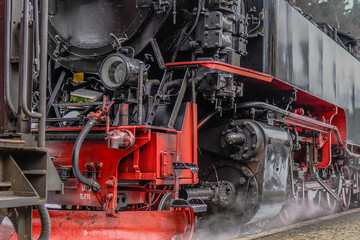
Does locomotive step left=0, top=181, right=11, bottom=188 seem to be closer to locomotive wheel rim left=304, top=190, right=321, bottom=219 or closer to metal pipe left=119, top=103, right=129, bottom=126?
metal pipe left=119, top=103, right=129, bottom=126

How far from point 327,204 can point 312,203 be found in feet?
3.00

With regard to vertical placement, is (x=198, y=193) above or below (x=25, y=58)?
below

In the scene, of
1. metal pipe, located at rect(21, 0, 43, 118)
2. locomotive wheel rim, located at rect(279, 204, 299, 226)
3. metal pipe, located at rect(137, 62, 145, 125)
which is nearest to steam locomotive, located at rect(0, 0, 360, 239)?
metal pipe, located at rect(137, 62, 145, 125)

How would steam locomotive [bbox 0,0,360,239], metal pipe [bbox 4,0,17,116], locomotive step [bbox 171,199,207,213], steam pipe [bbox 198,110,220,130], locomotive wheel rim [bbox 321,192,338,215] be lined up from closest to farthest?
metal pipe [bbox 4,0,17,116], locomotive step [bbox 171,199,207,213], steam locomotive [bbox 0,0,360,239], steam pipe [bbox 198,110,220,130], locomotive wheel rim [bbox 321,192,338,215]

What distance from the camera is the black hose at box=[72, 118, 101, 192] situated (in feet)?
12.1

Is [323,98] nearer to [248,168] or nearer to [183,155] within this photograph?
[248,168]

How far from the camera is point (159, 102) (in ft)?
14.1

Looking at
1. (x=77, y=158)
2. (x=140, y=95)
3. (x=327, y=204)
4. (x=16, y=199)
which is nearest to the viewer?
(x=16, y=199)

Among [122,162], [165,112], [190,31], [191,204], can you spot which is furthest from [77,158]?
[190,31]

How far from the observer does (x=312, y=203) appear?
25.2 feet

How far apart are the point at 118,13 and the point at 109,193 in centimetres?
182

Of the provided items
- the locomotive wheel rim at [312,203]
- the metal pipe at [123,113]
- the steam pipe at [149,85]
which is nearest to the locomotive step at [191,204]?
the metal pipe at [123,113]

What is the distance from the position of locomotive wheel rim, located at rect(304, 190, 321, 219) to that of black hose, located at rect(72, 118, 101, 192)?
4.50 meters

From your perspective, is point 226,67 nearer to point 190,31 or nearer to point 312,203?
point 190,31
